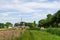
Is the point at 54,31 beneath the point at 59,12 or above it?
beneath

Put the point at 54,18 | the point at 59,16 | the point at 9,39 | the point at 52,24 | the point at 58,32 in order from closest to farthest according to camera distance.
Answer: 1. the point at 9,39
2. the point at 58,32
3. the point at 59,16
4. the point at 54,18
5. the point at 52,24

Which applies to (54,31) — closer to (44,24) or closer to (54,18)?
(54,18)

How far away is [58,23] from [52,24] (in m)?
5.97

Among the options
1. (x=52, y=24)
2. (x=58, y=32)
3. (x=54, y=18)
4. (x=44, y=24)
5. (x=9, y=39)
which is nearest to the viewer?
(x=9, y=39)

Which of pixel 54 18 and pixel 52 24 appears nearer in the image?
pixel 54 18

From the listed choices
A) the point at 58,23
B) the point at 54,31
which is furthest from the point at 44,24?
the point at 54,31

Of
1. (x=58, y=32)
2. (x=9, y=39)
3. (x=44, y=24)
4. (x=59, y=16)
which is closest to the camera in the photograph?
(x=9, y=39)

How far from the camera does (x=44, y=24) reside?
301 ft

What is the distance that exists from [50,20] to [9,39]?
6460 centimetres

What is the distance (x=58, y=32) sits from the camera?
3516 centimetres

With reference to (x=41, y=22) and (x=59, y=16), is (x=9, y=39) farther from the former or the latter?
(x=41, y=22)

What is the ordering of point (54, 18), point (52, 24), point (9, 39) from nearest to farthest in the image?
point (9, 39) < point (54, 18) < point (52, 24)

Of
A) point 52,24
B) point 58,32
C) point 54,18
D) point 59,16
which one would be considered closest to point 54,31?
point 58,32

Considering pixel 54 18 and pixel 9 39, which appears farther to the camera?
pixel 54 18
